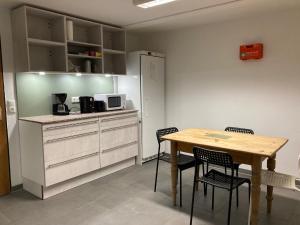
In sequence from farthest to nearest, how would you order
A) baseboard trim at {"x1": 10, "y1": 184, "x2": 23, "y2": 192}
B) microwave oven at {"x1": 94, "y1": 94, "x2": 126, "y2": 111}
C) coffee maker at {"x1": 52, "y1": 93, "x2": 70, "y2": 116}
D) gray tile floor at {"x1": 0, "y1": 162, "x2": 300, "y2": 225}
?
1. microwave oven at {"x1": 94, "y1": 94, "x2": 126, "y2": 111}
2. coffee maker at {"x1": 52, "y1": 93, "x2": 70, "y2": 116}
3. baseboard trim at {"x1": 10, "y1": 184, "x2": 23, "y2": 192}
4. gray tile floor at {"x1": 0, "y1": 162, "x2": 300, "y2": 225}

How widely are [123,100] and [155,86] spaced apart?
69cm

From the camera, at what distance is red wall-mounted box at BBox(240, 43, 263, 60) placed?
3549mm

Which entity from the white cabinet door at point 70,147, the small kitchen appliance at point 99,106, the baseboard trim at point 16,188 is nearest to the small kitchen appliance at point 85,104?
the small kitchen appliance at point 99,106

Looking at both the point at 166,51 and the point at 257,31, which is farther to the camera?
the point at 166,51

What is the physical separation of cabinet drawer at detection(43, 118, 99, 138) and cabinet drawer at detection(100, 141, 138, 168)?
0.49 meters

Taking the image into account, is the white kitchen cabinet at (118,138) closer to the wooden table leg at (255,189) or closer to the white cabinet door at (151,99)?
the white cabinet door at (151,99)

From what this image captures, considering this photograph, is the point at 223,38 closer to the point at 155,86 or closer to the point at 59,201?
the point at 155,86

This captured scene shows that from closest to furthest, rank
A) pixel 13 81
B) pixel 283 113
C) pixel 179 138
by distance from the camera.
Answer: pixel 179 138
pixel 13 81
pixel 283 113

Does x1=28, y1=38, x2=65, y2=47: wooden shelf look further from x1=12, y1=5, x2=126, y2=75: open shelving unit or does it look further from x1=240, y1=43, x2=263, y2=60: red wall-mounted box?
x1=240, y1=43, x2=263, y2=60: red wall-mounted box

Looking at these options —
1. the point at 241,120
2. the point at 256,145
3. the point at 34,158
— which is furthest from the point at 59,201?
the point at 241,120

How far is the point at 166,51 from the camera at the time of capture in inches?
185

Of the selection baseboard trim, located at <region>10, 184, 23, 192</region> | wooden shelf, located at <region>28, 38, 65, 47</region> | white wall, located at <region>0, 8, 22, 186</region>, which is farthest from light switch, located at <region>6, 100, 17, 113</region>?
baseboard trim, located at <region>10, 184, 23, 192</region>

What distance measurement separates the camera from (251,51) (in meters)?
3.62

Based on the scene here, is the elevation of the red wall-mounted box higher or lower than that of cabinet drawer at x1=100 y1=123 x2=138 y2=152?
higher
